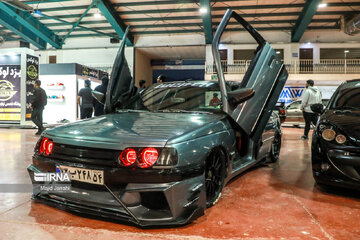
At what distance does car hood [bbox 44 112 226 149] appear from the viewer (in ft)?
5.83

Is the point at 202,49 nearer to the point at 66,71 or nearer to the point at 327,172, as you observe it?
the point at 66,71

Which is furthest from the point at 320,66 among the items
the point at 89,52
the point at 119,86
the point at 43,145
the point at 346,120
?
the point at 43,145

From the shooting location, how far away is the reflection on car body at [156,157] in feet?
5.60

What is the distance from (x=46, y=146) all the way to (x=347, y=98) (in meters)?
3.14

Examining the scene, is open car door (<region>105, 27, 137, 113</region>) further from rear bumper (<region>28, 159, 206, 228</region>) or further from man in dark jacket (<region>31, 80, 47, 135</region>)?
man in dark jacket (<region>31, 80, 47, 135</region>)

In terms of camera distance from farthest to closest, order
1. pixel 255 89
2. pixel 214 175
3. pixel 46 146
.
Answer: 1. pixel 255 89
2. pixel 214 175
3. pixel 46 146

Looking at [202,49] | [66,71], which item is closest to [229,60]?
[202,49]

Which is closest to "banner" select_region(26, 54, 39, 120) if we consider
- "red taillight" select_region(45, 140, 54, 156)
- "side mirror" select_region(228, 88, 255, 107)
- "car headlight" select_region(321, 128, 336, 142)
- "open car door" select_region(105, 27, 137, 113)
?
"open car door" select_region(105, 27, 137, 113)

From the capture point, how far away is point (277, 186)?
2945mm

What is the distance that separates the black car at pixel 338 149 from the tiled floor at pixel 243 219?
0.22m

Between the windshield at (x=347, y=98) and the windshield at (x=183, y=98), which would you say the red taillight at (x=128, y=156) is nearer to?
the windshield at (x=183, y=98)

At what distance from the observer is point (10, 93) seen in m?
11.0

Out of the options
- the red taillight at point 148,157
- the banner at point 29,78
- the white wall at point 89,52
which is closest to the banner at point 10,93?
the banner at point 29,78

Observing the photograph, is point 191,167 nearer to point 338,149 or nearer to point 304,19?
point 338,149
